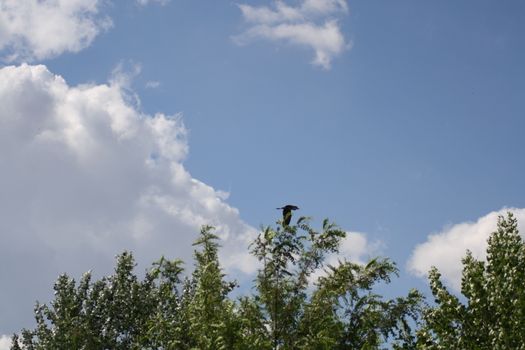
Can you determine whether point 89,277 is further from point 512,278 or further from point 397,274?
point 512,278

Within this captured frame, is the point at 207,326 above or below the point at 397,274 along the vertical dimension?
below

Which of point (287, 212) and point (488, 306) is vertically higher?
point (287, 212)

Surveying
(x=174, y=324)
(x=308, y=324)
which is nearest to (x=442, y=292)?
(x=308, y=324)

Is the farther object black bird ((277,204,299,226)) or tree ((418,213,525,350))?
black bird ((277,204,299,226))

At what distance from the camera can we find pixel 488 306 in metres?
16.4

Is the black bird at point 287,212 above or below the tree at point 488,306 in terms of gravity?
above

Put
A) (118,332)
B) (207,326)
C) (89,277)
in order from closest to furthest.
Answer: (207,326)
(118,332)
(89,277)

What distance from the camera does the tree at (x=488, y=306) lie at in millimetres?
15641

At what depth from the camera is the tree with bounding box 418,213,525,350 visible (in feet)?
51.3

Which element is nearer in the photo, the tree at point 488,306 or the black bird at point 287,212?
the tree at point 488,306

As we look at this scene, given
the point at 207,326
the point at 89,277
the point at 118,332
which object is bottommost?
the point at 207,326

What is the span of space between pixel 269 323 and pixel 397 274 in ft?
12.0

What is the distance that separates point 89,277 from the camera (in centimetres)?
2891

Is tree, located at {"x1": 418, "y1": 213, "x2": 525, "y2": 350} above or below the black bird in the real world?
below
